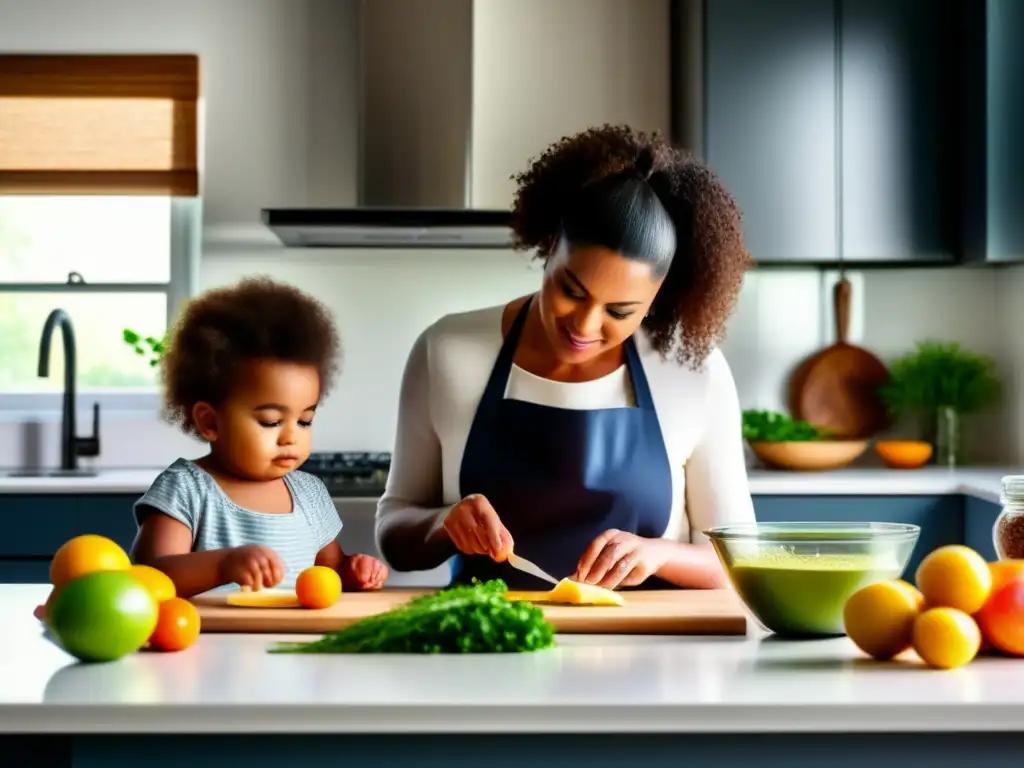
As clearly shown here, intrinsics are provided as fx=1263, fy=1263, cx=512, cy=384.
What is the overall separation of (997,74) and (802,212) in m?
0.63

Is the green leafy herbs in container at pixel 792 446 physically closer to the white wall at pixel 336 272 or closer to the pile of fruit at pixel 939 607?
the white wall at pixel 336 272

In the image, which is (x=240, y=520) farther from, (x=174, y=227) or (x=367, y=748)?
(x=174, y=227)

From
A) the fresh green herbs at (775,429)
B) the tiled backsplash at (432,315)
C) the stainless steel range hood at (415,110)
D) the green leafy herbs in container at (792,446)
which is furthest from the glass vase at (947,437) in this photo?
the stainless steel range hood at (415,110)

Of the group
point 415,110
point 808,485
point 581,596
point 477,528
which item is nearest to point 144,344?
point 415,110

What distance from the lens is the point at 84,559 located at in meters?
1.44

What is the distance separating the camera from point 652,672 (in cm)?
127

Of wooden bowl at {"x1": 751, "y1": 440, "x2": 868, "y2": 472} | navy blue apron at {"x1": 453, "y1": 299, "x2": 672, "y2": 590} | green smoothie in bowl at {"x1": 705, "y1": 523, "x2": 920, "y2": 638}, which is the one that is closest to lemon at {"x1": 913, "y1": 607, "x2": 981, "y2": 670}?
green smoothie in bowl at {"x1": 705, "y1": 523, "x2": 920, "y2": 638}

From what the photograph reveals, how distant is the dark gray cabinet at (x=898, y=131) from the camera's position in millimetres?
3611

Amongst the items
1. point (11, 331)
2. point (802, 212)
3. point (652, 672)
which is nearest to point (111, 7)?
point (11, 331)

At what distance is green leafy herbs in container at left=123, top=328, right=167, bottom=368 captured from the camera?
12.4ft

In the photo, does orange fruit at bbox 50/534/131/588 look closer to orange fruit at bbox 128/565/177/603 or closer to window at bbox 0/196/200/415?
orange fruit at bbox 128/565/177/603

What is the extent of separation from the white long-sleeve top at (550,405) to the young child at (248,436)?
276 millimetres

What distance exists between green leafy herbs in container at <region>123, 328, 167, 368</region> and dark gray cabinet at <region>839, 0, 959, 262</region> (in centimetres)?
206

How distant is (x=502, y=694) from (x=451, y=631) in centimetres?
21
